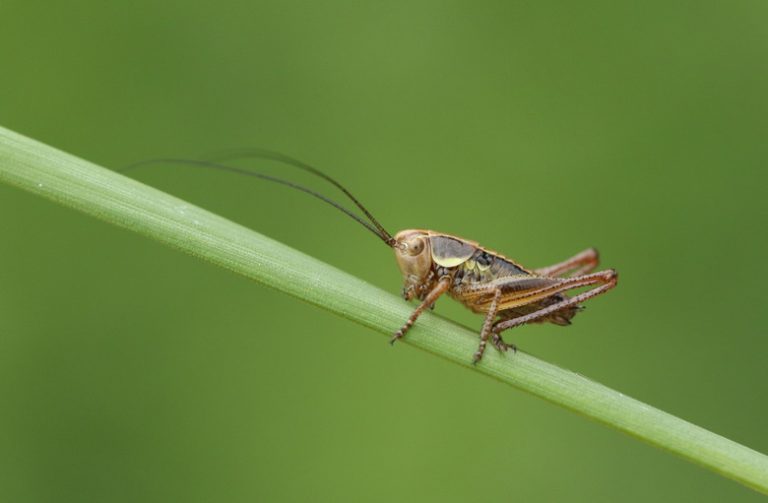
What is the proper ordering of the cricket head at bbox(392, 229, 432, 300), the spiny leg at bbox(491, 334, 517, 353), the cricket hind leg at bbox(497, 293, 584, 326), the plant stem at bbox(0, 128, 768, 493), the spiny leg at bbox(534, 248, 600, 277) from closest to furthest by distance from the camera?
the plant stem at bbox(0, 128, 768, 493) < the spiny leg at bbox(491, 334, 517, 353) < the cricket head at bbox(392, 229, 432, 300) < the cricket hind leg at bbox(497, 293, 584, 326) < the spiny leg at bbox(534, 248, 600, 277)

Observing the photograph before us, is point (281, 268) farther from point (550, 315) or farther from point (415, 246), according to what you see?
point (550, 315)

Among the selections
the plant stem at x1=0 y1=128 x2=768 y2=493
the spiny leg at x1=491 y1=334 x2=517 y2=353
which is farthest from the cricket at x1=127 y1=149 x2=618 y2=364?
the plant stem at x1=0 y1=128 x2=768 y2=493

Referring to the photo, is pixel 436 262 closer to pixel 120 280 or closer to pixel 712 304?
pixel 120 280

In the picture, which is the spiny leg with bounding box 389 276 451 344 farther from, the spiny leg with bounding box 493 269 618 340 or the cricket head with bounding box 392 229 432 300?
the spiny leg with bounding box 493 269 618 340

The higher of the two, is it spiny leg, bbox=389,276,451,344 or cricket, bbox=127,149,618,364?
cricket, bbox=127,149,618,364

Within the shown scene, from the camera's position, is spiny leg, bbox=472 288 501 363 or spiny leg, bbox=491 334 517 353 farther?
spiny leg, bbox=491 334 517 353

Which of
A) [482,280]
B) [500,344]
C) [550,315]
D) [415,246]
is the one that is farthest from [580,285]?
[500,344]
